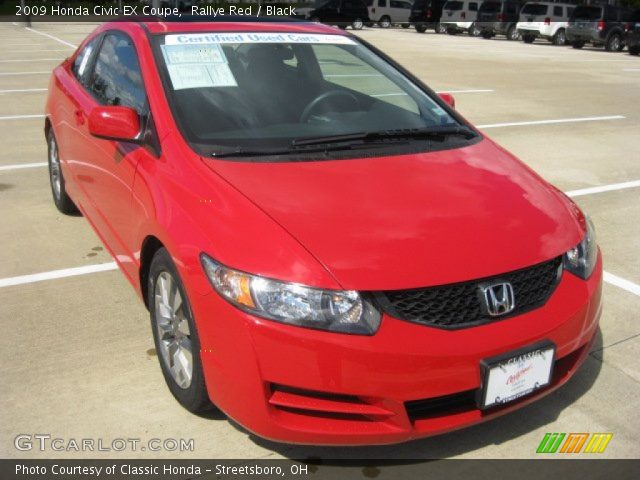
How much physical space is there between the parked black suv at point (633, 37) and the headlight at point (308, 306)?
24.0 metres

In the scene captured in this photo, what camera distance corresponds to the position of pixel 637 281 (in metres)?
4.44

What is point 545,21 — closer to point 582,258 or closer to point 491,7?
point 491,7

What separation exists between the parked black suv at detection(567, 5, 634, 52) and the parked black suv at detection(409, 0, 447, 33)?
9.33 metres

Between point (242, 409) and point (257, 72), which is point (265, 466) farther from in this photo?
point (257, 72)

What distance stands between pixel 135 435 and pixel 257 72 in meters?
1.88

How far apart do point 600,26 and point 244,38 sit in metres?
24.2

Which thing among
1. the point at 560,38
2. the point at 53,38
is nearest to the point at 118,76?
the point at 53,38

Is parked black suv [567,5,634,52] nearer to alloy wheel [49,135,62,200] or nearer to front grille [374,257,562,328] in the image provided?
alloy wheel [49,135,62,200]

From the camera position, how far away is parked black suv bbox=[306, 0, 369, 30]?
32.2 m

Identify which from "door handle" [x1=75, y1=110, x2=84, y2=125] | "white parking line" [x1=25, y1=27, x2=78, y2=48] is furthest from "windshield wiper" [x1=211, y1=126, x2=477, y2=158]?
"white parking line" [x1=25, y1=27, x2=78, y2=48]

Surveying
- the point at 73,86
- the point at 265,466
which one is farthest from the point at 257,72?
the point at 265,466

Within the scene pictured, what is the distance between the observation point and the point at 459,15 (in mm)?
33344

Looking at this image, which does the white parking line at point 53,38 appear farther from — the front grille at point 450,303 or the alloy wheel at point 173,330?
the front grille at point 450,303

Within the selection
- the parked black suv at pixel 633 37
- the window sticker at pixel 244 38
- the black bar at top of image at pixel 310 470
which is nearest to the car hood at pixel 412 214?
the black bar at top of image at pixel 310 470
